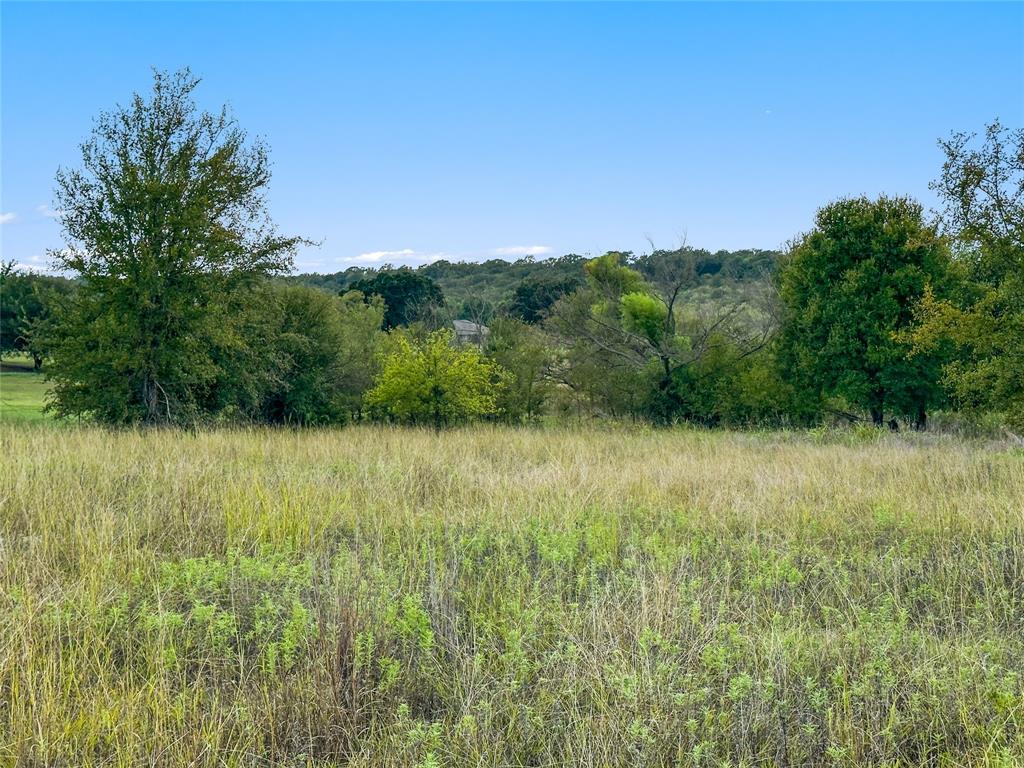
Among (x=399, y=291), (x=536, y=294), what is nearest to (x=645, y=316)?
(x=536, y=294)

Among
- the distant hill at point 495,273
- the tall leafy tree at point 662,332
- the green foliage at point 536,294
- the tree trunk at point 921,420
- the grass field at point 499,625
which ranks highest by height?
the distant hill at point 495,273

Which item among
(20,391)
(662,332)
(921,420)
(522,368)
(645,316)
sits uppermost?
(645,316)

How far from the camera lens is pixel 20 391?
35.7 meters

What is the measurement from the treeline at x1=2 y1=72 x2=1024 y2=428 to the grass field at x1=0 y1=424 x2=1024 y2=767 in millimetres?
8344

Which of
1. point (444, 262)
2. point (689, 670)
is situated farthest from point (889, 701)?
point (444, 262)

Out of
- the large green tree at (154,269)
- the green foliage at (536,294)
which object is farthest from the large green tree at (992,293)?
the green foliage at (536,294)

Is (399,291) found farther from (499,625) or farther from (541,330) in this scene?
(499,625)

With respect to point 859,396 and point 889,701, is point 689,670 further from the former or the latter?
point 859,396

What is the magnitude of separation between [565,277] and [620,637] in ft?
188

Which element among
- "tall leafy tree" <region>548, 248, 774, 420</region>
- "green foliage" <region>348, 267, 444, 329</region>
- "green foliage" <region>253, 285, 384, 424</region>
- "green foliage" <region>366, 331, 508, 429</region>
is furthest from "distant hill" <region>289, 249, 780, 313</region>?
"green foliage" <region>366, 331, 508, 429</region>

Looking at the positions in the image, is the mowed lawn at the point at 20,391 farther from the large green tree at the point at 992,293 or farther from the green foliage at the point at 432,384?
the large green tree at the point at 992,293

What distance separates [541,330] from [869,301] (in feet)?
44.6

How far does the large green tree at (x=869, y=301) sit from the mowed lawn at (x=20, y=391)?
23.5m

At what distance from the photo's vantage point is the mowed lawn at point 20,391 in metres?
26.2
